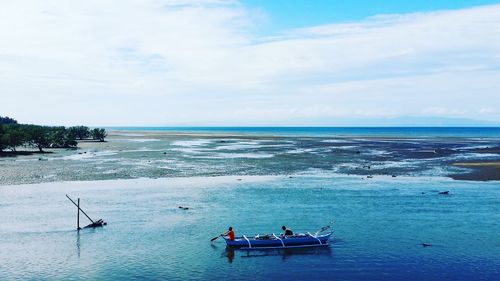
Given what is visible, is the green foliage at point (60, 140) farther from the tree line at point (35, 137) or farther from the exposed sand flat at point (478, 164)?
the exposed sand flat at point (478, 164)

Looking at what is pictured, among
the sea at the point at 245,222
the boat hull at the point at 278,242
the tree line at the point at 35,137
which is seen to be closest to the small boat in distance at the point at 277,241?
the boat hull at the point at 278,242

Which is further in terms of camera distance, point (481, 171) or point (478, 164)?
point (478, 164)

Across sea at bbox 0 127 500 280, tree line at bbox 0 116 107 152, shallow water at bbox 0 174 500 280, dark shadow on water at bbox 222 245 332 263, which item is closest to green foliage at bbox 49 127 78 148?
tree line at bbox 0 116 107 152

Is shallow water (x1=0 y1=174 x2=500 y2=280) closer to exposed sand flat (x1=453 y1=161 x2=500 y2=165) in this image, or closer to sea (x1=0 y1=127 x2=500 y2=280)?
sea (x1=0 y1=127 x2=500 y2=280)

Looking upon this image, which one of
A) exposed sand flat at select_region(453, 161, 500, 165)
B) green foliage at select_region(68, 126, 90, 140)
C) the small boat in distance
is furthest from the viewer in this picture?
green foliage at select_region(68, 126, 90, 140)

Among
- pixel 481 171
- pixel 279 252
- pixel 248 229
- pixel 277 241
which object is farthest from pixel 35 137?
pixel 279 252

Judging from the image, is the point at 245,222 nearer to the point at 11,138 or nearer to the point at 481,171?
the point at 481,171
